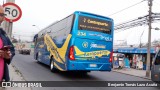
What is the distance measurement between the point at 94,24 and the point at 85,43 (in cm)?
124

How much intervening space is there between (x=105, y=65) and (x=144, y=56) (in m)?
21.8

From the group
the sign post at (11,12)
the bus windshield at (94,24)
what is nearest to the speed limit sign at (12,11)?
the sign post at (11,12)

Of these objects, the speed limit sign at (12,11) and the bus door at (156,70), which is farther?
the bus door at (156,70)

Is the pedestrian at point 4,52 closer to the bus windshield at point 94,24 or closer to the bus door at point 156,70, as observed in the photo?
the bus windshield at point 94,24

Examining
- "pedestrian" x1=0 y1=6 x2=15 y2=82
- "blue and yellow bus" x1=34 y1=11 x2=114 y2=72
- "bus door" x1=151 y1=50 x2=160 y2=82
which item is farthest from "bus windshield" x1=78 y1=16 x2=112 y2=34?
"pedestrian" x1=0 y1=6 x2=15 y2=82

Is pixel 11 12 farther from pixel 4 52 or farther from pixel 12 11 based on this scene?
pixel 4 52

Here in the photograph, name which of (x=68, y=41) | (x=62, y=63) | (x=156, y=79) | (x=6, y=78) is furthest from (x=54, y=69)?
(x=6, y=78)

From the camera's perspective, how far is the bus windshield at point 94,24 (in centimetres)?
1307

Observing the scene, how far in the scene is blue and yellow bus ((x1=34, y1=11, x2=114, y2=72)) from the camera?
12.7 metres

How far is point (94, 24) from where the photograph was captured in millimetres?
13586

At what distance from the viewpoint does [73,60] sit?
12617mm

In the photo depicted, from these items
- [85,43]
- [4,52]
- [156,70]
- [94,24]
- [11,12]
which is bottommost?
[156,70]

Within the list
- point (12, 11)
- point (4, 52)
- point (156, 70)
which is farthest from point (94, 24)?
point (4, 52)

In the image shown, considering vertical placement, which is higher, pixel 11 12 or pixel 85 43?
pixel 11 12
